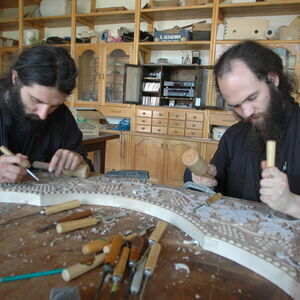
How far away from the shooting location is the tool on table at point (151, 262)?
0.81m

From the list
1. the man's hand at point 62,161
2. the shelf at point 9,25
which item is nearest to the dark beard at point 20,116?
the man's hand at point 62,161

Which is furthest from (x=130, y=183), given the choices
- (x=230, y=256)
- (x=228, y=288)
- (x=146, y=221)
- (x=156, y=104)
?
(x=156, y=104)

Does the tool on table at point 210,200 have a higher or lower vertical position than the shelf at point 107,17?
lower

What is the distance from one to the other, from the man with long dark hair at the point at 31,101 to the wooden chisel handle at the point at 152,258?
2.77 feet

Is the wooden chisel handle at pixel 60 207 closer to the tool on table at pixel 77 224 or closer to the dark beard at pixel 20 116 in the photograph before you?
the tool on table at pixel 77 224

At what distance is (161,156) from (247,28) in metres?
2.35

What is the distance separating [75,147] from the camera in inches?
83.2

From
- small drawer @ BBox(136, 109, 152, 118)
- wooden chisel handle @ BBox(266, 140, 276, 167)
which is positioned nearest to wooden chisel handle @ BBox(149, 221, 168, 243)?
wooden chisel handle @ BBox(266, 140, 276, 167)

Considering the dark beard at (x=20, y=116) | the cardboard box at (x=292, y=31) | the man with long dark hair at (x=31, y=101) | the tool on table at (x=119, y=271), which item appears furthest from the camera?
the cardboard box at (x=292, y=31)

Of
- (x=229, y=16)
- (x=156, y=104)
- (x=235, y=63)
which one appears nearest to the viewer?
(x=235, y=63)

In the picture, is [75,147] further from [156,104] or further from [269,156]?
[156,104]

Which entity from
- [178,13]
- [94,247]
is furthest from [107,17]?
[94,247]

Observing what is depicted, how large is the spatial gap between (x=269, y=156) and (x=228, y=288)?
55 cm

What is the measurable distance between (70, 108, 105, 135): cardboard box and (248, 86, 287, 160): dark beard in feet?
7.11
